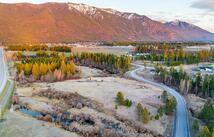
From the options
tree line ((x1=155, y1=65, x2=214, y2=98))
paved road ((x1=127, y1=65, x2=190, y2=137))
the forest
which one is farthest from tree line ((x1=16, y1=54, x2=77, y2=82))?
paved road ((x1=127, y1=65, x2=190, y2=137))

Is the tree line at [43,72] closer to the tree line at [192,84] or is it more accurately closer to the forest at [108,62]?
the forest at [108,62]

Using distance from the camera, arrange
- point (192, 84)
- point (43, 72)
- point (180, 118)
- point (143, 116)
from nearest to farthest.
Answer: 1. point (143, 116)
2. point (180, 118)
3. point (192, 84)
4. point (43, 72)

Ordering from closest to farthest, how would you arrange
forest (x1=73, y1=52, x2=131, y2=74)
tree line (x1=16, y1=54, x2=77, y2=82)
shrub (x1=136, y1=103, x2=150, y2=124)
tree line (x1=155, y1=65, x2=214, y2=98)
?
1. shrub (x1=136, y1=103, x2=150, y2=124)
2. tree line (x1=155, y1=65, x2=214, y2=98)
3. tree line (x1=16, y1=54, x2=77, y2=82)
4. forest (x1=73, y1=52, x2=131, y2=74)

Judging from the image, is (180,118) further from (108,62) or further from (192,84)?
(108,62)

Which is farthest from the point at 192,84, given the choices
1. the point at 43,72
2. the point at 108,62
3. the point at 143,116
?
the point at 108,62

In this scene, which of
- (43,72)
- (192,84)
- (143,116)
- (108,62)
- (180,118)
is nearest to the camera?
(143,116)

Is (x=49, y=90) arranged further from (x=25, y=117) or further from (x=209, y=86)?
(x=209, y=86)

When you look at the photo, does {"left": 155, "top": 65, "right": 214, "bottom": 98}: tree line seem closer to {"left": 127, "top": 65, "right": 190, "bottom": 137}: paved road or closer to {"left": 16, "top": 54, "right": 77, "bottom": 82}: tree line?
{"left": 127, "top": 65, "right": 190, "bottom": 137}: paved road

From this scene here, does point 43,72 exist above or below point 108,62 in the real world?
below

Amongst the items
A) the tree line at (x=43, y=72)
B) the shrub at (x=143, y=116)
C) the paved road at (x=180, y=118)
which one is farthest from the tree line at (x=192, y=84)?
the tree line at (x=43, y=72)

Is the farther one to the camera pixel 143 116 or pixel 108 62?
pixel 108 62

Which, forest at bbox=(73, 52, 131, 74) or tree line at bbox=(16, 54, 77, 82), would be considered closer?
tree line at bbox=(16, 54, 77, 82)

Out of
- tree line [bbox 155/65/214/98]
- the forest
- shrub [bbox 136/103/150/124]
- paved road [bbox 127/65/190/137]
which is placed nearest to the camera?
paved road [bbox 127/65/190/137]
